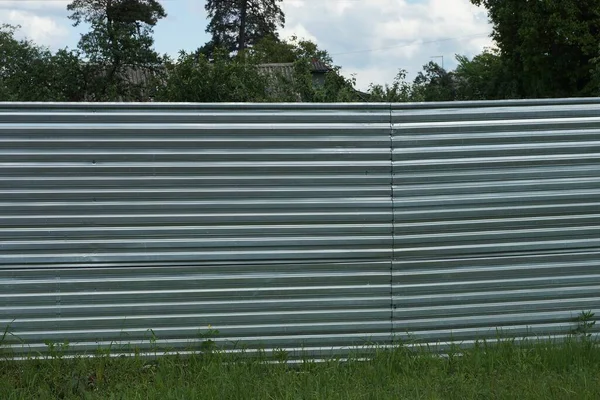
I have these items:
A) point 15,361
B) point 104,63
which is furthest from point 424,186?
point 104,63

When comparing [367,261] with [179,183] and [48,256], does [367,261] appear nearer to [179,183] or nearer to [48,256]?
[179,183]

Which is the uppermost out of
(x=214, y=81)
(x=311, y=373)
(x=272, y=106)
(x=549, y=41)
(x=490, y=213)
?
(x=549, y=41)

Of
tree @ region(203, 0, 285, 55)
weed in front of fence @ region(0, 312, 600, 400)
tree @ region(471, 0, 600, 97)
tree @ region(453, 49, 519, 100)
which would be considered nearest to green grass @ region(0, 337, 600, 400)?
weed in front of fence @ region(0, 312, 600, 400)

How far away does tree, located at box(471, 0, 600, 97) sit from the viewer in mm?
31062

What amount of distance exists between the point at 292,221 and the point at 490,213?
1.35 m

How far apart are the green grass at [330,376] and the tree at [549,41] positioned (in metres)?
27.6

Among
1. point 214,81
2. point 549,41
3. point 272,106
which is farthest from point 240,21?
point 272,106

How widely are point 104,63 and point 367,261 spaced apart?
21338 millimetres

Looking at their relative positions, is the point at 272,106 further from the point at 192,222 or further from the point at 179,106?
the point at 192,222

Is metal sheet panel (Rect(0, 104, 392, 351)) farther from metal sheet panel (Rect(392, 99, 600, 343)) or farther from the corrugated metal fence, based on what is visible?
metal sheet panel (Rect(392, 99, 600, 343))

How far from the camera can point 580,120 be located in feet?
17.1

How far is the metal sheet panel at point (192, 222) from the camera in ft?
15.8

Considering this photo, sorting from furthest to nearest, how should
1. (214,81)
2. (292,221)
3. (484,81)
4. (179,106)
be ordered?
(484,81) → (214,81) → (292,221) → (179,106)

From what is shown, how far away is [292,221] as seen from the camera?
4992 millimetres
